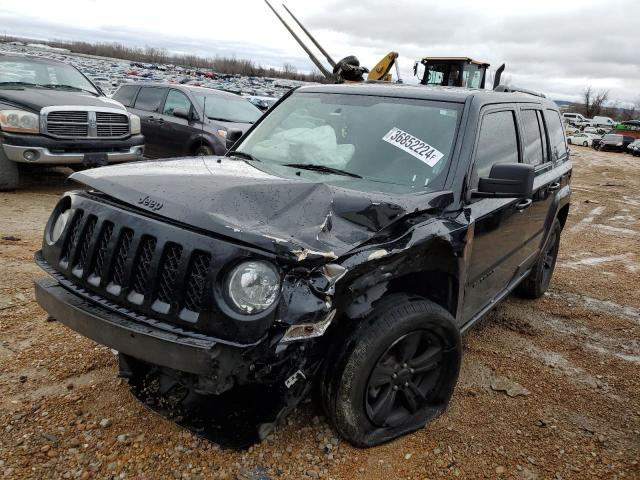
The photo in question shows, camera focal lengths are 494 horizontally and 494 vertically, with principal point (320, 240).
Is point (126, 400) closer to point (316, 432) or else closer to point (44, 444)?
point (44, 444)

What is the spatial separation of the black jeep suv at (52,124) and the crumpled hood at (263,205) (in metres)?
4.69

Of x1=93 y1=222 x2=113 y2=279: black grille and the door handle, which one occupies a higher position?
the door handle

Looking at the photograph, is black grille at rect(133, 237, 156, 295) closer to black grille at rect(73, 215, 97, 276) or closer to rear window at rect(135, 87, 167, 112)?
black grille at rect(73, 215, 97, 276)

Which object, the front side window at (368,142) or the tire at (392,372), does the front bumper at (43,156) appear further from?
the tire at (392,372)

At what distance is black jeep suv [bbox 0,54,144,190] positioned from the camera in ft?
21.0

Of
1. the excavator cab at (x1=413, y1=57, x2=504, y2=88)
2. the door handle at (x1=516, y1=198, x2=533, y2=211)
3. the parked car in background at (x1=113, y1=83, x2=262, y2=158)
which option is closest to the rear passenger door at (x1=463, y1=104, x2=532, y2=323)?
the door handle at (x1=516, y1=198, x2=533, y2=211)

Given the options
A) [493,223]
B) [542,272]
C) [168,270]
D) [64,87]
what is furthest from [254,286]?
[64,87]

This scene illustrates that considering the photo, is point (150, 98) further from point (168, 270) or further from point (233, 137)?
point (168, 270)

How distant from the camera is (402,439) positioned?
2.56 metres

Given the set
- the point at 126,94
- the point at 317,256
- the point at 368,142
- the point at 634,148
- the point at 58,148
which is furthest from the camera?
the point at 634,148

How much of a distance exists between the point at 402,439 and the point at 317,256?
1.25 meters

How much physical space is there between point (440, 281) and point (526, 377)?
1.20 metres

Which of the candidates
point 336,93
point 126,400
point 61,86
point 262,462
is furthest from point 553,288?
point 61,86

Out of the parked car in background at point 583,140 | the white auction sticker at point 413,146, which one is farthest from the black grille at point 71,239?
the parked car in background at point 583,140
